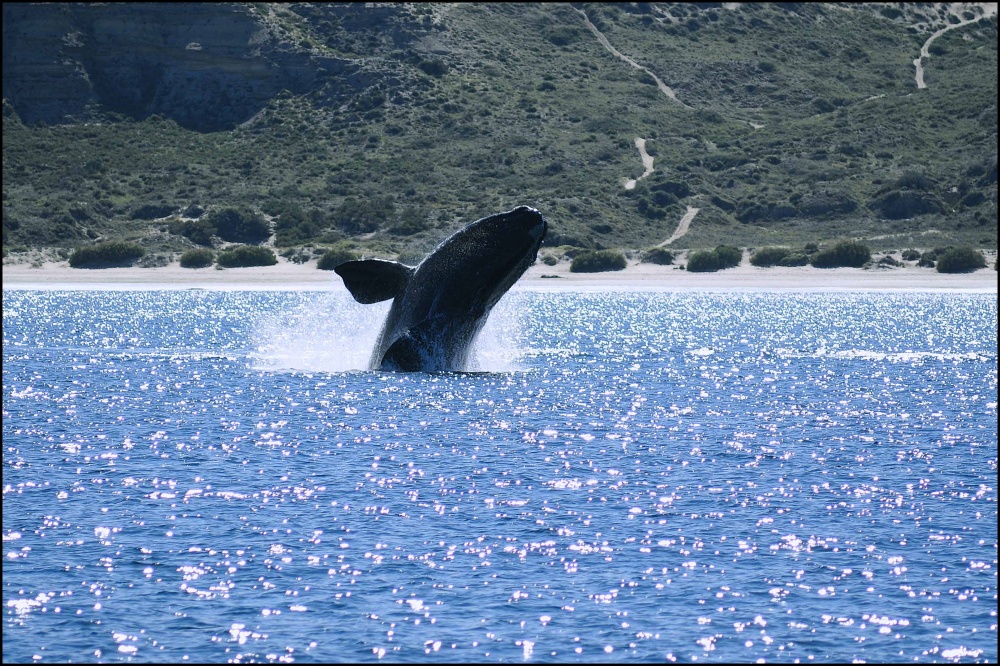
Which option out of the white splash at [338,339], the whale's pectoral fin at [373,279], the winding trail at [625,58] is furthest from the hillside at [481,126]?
the whale's pectoral fin at [373,279]

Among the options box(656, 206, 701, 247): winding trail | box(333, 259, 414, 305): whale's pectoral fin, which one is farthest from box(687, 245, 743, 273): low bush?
box(333, 259, 414, 305): whale's pectoral fin

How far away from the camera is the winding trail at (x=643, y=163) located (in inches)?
4688

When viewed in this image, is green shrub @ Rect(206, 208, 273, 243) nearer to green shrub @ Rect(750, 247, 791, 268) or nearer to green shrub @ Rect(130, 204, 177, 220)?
green shrub @ Rect(130, 204, 177, 220)

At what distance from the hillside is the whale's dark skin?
67.5 metres

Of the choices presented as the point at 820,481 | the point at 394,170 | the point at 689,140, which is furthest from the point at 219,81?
the point at 820,481

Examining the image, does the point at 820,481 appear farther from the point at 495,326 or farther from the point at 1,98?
the point at 1,98

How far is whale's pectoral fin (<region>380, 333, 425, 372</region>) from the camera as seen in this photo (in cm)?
3119

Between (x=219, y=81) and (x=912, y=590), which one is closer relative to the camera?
(x=912, y=590)

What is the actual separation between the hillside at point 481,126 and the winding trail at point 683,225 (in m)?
0.63

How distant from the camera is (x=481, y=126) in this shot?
129 meters

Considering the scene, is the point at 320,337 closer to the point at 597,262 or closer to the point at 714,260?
the point at 597,262

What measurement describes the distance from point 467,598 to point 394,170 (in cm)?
10658

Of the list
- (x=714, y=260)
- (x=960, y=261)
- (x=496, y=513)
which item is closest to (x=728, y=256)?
(x=714, y=260)

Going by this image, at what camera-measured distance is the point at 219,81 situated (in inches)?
5236
